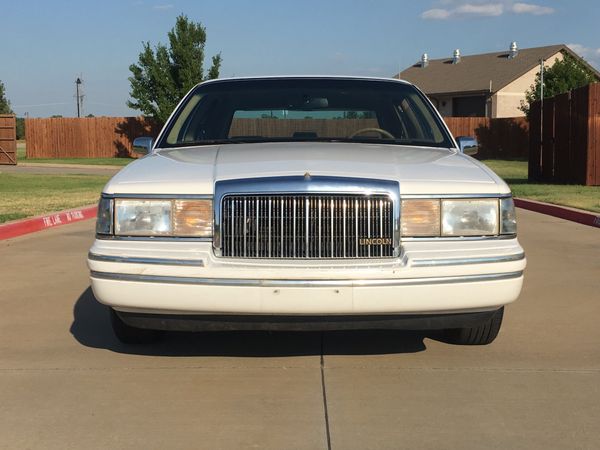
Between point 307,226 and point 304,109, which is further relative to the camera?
point 304,109

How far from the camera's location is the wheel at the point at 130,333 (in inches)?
179

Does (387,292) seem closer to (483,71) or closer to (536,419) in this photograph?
(536,419)

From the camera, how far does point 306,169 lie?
13.0 ft

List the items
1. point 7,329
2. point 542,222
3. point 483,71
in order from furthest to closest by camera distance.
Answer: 1. point 483,71
2. point 542,222
3. point 7,329

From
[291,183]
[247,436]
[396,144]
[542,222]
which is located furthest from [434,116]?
[542,222]

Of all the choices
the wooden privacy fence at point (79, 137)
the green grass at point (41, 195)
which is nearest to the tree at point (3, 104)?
the wooden privacy fence at point (79, 137)

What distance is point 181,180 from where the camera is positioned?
398cm

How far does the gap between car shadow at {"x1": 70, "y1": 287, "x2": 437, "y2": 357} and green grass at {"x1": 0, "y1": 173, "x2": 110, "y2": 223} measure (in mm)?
6499

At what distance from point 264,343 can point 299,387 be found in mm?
846

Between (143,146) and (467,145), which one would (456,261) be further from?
(143,146)

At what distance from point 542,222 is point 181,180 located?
28.8 ft

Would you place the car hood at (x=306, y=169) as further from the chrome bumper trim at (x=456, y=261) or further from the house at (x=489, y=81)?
the house at (x=489, y=81)

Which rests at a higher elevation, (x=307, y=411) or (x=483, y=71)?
(x=483, y=71)

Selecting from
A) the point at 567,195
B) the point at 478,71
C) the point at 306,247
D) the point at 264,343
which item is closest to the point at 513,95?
the point at 478,71
